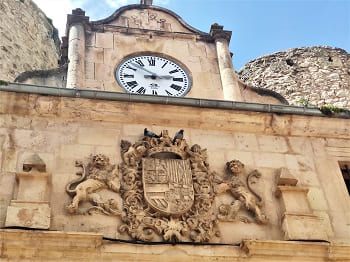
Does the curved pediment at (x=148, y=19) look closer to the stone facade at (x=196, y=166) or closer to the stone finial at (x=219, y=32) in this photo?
the stone finial at (x=219, y=32)

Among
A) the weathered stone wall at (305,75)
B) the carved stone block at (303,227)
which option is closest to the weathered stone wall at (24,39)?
the weathered stone wall at (305,75)

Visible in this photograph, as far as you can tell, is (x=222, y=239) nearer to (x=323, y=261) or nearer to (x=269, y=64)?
(x=323, y=261)

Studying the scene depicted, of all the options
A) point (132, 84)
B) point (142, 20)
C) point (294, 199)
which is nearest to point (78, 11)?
point (142, 20)

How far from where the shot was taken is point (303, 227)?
8.34 metres

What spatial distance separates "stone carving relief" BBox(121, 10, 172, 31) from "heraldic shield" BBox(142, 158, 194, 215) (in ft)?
12.4

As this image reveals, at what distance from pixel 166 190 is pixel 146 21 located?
449 cm

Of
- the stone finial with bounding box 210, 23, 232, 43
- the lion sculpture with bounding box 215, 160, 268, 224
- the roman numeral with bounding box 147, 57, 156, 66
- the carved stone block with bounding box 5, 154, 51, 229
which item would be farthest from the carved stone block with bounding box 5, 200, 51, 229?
the stone finial with bounding box 210, 23, 232, 43

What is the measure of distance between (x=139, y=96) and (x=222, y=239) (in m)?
2.46

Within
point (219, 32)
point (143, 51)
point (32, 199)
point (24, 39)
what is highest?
point (24, 39)

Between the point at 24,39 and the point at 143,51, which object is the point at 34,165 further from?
the point at 24,39

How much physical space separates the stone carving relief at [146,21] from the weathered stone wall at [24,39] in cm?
781

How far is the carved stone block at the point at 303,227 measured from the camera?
8242 mm

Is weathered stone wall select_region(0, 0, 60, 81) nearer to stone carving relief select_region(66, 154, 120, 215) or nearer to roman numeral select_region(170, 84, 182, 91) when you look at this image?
roman numeral select_region(170, 84, 182, 91)

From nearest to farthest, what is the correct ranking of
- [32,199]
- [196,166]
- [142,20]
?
[32,199] → [196,166] → [142,20]
